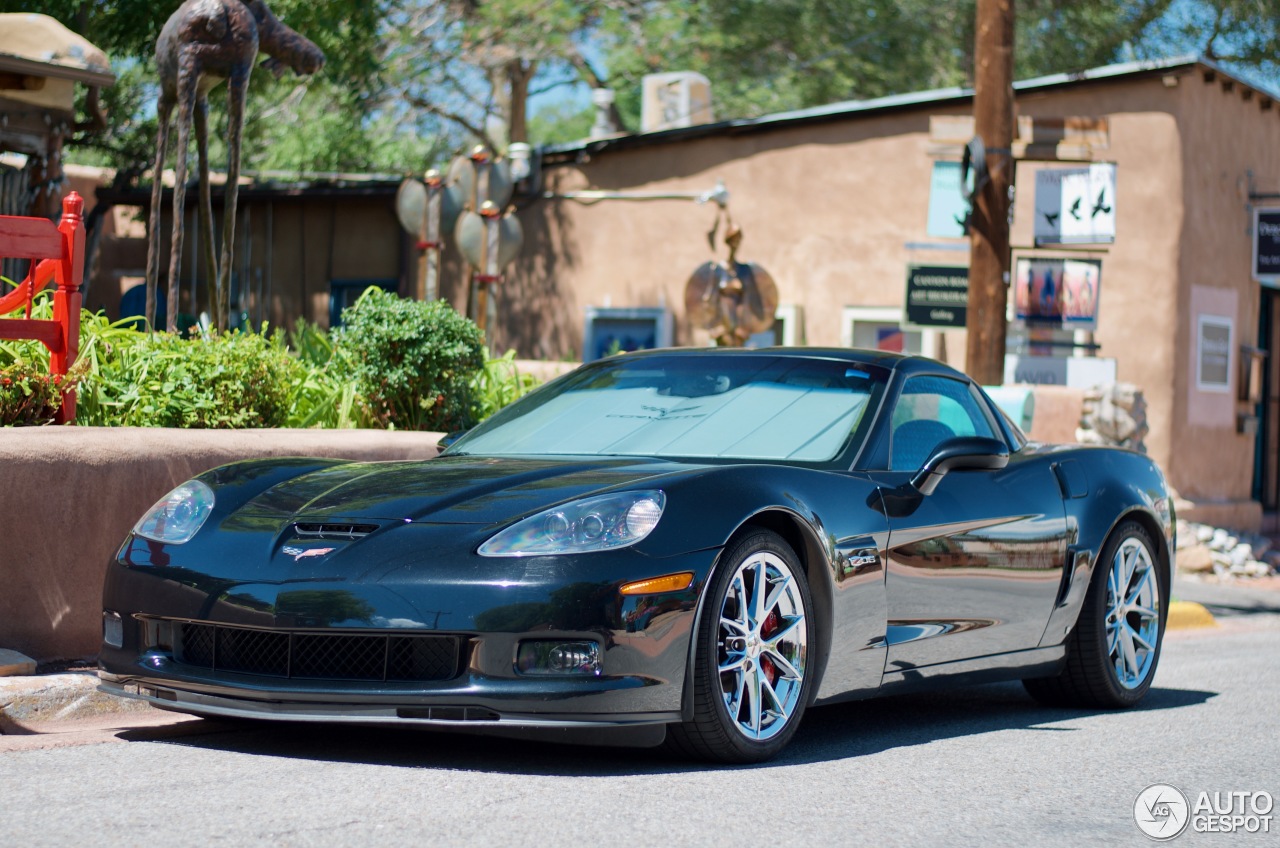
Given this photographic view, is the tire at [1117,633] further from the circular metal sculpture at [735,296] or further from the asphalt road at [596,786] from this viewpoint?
the circular metal sculpture at [735,296]

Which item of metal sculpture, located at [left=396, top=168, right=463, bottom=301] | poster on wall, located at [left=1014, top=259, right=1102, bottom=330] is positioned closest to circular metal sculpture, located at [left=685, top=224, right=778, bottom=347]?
poster on wall, located at [left=1014, top=259, right=1102, bottom=330]

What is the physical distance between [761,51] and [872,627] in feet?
103

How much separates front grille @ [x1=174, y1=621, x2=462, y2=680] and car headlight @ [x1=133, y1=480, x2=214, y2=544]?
1.20 ft

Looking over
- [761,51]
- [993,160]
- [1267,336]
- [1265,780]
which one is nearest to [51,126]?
[993,160]

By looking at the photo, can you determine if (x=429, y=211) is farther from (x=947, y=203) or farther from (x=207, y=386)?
(x=207, y=386)

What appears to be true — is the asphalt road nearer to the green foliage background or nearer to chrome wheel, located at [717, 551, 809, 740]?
chrome wheel, located at [717, 551, 809, 740]

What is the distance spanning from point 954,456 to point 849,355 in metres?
0.71

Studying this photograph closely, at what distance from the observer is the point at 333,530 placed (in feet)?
15.6

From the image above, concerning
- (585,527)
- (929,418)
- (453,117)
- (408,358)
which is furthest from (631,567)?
(453,117)

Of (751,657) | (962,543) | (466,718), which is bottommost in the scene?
(466,718)

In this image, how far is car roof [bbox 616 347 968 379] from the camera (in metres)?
6.13

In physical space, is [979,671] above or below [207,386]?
below

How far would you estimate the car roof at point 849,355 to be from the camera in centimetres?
613

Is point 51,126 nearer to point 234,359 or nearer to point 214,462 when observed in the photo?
point 234,359
